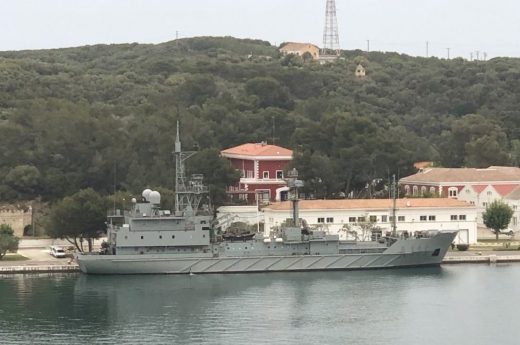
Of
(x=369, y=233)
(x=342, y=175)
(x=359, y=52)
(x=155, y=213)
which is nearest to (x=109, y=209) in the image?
(x=155, y=213)

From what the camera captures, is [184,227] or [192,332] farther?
[184,227]

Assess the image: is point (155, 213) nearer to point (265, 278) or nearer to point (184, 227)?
point (184, 227)

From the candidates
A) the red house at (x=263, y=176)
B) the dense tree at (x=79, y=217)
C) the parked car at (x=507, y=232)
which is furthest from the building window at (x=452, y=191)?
the dense tree at (x=79, y=217)

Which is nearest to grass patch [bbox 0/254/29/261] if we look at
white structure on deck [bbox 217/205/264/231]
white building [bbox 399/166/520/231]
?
white structure on deck [bbox 217/205/264/231]

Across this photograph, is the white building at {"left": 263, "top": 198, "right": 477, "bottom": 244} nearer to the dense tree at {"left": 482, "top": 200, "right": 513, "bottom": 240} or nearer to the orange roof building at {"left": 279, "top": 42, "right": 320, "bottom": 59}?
the dense tree at {"left": 482, "top": 200, "right": 513, "bottom": 240}

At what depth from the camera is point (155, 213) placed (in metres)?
48.7

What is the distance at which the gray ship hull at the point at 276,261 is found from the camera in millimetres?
48312

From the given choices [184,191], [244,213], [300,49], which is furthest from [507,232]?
[300,49]

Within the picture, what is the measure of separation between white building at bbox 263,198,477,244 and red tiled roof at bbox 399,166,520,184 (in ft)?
28.4

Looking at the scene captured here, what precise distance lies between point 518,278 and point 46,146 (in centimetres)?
2802

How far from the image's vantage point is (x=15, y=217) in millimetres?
57094

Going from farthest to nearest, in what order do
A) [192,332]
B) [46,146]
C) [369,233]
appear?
1. [46,146]
2. [369,233]
3. [192,332]

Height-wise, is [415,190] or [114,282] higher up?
[415,190]

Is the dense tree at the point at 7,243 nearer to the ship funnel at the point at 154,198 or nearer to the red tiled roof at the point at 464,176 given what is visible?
the ship funnel at the point at 154,198
